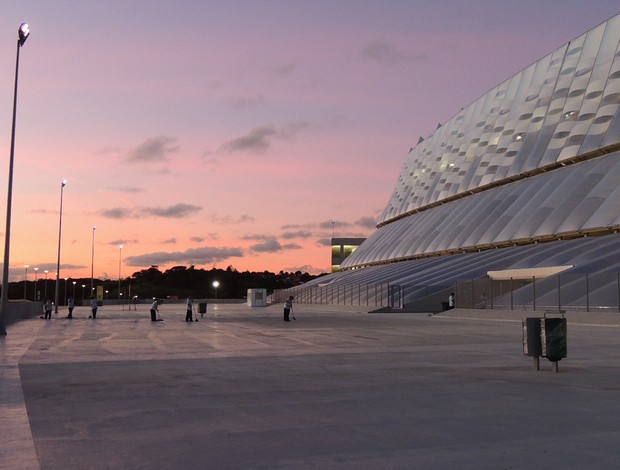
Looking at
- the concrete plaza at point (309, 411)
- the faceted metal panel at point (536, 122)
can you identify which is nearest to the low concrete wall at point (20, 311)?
the concrete plaza at point (309, 411)

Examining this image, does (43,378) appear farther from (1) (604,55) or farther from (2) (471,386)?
(1) (604,55)

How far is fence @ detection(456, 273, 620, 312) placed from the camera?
113ft

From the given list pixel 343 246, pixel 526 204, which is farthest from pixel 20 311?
pixel 343 246

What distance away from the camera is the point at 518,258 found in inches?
2068

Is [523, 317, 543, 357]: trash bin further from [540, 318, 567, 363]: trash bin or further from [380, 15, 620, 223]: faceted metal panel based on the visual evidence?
[380, 15, 620, 223]: faceted metal panel

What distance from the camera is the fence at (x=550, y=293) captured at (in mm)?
34562

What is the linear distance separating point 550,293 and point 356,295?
2975 centimetres

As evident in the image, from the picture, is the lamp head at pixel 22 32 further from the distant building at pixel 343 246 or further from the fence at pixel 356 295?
the distant building at pixel 343 246

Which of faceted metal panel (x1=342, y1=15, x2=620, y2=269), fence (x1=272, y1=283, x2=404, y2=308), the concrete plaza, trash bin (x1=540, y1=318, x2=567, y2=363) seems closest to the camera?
the concrete plaza

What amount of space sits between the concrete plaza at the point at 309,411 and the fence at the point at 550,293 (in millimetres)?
18658

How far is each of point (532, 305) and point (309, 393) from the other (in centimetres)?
3158

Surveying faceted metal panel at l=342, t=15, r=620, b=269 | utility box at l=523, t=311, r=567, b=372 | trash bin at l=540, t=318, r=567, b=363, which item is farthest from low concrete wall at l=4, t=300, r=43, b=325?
faceted metal panel at l=342, t=15, r=620, b=269

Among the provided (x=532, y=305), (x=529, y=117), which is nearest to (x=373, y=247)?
(x=529, y=117)

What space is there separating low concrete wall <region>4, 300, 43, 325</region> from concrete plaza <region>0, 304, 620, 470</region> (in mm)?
25349
